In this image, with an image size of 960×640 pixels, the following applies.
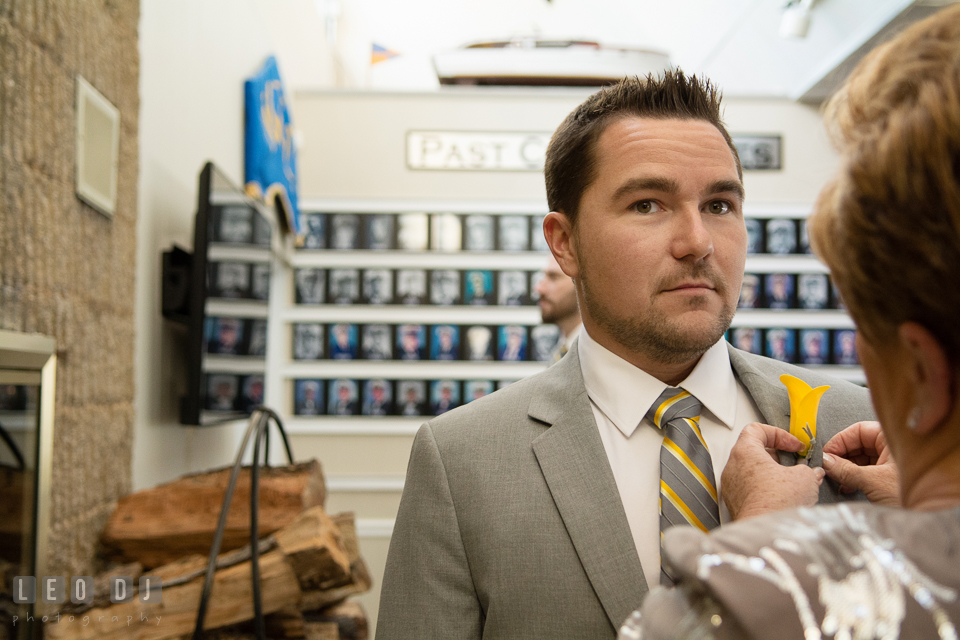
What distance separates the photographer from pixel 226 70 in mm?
3104

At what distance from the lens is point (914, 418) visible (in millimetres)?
577

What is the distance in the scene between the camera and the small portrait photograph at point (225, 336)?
2.40 metres

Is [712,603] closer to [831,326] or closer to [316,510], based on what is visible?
[316,510]

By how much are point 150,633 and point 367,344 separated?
9.11 feet

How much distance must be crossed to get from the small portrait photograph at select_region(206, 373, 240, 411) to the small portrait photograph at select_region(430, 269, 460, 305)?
1.90 m

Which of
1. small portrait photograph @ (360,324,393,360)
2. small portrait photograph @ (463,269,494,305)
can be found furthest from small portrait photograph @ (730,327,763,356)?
small portrait photograph @ (360,324,393,360)

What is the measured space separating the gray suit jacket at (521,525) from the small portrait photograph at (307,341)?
329cm

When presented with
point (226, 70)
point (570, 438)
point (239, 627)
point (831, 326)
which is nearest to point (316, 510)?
point (239, 627)

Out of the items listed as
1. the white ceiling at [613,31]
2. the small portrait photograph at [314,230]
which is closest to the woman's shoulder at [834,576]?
the white ceiling at [613,31]

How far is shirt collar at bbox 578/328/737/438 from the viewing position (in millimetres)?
1151

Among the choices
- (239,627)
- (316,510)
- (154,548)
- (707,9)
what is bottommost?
(239,627)

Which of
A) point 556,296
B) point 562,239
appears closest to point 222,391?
point 556,296

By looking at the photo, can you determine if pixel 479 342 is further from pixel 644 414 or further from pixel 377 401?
pixel 644 414

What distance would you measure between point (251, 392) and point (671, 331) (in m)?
2.22
